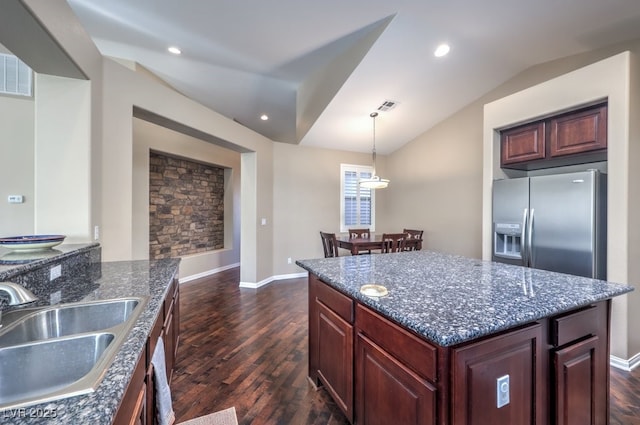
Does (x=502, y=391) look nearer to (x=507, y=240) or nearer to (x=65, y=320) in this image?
(x=65, y=320)

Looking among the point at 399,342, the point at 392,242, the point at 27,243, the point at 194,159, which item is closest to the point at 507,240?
the point at 392,242

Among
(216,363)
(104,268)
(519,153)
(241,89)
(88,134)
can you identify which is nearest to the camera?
(104,268)

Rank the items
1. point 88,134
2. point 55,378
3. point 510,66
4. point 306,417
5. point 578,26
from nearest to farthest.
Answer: point 55,378 → point 306,417 → point 88,134 → point 578,26 → point 510,66

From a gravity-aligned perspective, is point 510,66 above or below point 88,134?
above

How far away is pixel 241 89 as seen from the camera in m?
4.47

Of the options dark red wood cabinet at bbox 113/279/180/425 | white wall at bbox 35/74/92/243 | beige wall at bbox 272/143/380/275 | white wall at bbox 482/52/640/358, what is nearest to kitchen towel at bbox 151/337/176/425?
dark red wood cabinet at bbox 113/279/180/425

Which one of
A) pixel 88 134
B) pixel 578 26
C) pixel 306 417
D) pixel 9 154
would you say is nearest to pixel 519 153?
pixel 578 26

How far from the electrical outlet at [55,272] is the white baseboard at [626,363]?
4272 mm

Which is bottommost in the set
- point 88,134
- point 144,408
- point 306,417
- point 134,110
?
point 306,417

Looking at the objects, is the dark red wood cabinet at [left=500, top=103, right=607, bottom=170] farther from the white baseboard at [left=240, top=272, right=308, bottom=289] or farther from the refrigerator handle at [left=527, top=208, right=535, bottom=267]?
the white baseboard at [left=240, top=272, right=308, bottom=289]

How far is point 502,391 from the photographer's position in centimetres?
107

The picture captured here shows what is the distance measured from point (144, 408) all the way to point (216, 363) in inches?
59.4

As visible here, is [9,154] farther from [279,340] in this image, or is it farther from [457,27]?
[457,27]

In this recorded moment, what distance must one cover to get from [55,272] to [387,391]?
1938 millimetres
